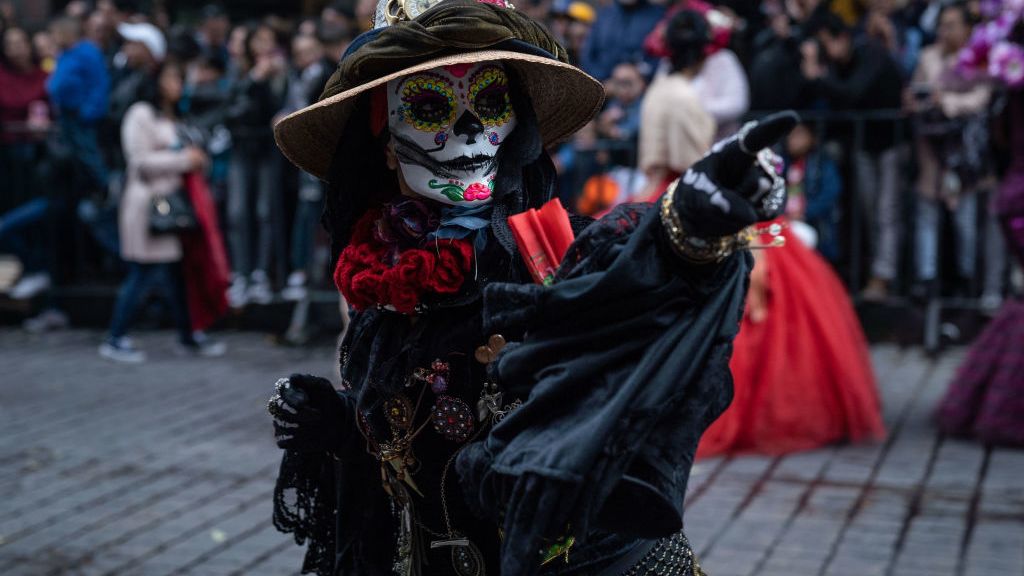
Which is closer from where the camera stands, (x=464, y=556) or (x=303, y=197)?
(x=464, y=556)

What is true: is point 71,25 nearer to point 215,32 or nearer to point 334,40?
point 215,32

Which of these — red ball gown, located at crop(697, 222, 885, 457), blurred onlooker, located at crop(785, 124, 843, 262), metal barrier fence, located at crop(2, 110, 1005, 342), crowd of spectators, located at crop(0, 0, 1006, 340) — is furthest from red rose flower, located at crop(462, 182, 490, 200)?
blurred onlooker, located at crop(785, 124, 843, 262)

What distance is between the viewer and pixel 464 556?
8.75 ft

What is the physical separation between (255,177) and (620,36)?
2.99 m

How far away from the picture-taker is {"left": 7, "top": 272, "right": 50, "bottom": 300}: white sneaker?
10297mm

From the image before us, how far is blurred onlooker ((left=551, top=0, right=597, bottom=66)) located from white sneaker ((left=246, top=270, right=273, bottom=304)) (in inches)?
116

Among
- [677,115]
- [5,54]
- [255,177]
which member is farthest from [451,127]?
[5,54]

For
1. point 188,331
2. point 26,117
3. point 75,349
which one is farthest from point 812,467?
point 26,117

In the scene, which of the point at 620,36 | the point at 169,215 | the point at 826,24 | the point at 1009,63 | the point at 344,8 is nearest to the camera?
the point at 1009,63

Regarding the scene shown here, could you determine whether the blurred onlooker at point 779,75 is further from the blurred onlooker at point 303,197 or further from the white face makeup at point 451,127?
the white face makeup at point 451,127

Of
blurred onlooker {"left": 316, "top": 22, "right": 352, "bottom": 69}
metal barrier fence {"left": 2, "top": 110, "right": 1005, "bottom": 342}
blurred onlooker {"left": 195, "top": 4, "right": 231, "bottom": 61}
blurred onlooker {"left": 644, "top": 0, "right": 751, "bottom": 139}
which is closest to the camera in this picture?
blurred onlooker {"left": 644, "top": 0, "right": 751, "bottom": 139}

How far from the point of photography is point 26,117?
10.9m

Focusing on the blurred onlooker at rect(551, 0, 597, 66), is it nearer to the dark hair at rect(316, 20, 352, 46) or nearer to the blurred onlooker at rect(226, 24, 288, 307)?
the dark hair at rect(316, 20, 352, 46)

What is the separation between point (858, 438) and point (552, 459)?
178 inches
